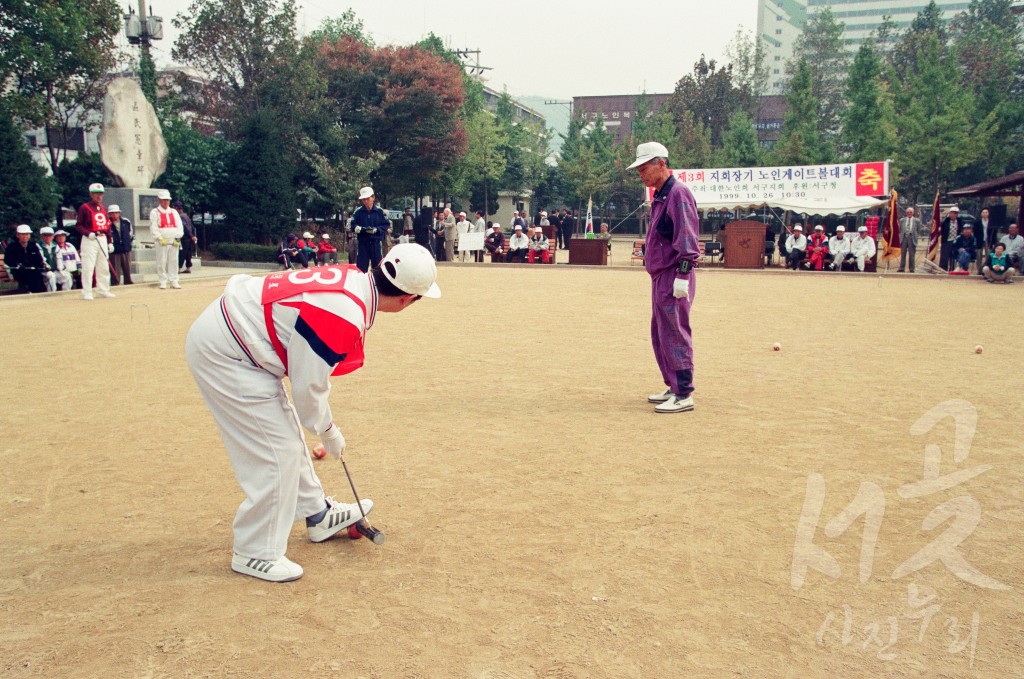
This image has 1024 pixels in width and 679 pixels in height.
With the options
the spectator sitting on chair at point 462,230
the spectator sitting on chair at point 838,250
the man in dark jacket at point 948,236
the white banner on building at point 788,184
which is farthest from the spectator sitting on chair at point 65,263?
the man in dark jacket at point 948,236

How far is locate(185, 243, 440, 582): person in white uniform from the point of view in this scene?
3.56 meters

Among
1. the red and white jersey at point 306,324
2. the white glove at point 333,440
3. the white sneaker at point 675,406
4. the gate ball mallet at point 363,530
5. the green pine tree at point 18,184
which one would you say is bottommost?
the gate ball mallet at point 363,530

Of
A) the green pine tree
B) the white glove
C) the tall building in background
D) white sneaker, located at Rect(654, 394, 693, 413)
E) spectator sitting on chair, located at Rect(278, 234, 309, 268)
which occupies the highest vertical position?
the tall building in background

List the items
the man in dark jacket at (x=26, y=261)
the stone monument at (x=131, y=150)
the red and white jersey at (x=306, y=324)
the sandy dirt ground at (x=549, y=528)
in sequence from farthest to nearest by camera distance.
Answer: the stone monument at (x=131, y=150)
the man in dark jacket at (x=26, y=261)
the red and white jersey at (x=306, y=324)
the sandy dirt ground at (x=549, y=528)

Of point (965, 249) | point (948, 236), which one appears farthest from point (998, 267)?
point (948, 236)

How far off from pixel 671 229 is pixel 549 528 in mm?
3393

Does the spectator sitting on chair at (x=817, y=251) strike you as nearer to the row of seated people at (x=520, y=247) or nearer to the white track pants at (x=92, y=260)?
the row of seated people at (x=520, y=247)

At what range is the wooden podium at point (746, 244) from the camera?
Result: 25594 millimetres

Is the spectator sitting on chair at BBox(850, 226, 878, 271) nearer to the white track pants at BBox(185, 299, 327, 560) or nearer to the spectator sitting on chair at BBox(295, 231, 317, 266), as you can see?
the spectator sitting on chair at BBox(295, 231, 317, 266)

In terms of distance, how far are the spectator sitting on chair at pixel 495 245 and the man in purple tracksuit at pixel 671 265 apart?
21704 mm

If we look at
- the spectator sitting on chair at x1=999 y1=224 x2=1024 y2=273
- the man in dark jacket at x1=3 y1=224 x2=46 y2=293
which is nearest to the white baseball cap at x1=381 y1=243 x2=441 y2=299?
the man in dark jacket at x1=3 y1=224 x2=46 y2=293

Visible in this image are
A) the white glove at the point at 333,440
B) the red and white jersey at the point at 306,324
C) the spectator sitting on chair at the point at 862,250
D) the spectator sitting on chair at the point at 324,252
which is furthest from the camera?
the spectator sitting on chair at the point at 324,252

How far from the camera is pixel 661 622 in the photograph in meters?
3.30

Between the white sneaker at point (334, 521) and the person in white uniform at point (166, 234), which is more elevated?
the person in white uniform at point (166, 234)
